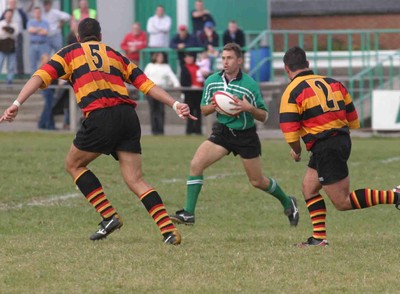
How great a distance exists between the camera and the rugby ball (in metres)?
11.8

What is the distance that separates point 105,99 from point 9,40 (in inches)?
696

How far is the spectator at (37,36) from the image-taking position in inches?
1074

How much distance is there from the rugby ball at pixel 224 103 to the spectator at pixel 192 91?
13.7 meters

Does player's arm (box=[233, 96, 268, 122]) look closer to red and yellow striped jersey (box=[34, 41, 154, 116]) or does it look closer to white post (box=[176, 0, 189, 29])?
red and yellow striped jersey (box=[34, 41, 154, 116])

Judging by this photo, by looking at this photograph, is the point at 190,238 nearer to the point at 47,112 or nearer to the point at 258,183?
the point at 258,183

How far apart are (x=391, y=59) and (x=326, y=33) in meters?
1.65

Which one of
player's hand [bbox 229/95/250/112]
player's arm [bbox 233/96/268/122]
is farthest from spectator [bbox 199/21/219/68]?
player's hand [bbox 229/95/250/112]

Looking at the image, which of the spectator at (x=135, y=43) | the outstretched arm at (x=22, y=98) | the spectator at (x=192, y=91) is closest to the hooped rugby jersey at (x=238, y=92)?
the outstretched arm at (x=22, y=98)

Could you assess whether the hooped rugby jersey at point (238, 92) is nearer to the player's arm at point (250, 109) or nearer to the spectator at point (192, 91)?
the player's arm at point (250, 109)

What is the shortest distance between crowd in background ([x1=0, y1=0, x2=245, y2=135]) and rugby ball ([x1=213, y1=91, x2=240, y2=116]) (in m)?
13.7

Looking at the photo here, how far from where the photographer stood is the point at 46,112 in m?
26.5

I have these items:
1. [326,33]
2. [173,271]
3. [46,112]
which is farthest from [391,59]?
[173,271]

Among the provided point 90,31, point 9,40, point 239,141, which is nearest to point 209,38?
point 9,40

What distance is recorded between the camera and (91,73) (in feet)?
33.4
